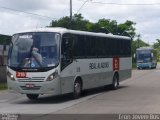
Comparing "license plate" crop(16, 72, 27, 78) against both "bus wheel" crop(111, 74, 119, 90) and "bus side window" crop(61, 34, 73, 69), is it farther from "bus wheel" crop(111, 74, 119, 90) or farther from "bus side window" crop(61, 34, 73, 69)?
"bus wheel" crop(111, 74, 119, 90)

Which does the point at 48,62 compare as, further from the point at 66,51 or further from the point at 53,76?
the point at 66,51

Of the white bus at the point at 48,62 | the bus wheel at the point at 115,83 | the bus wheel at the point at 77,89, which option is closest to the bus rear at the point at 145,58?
the bus wheel at the point at 115,83

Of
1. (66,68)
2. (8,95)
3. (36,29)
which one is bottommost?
(8,95)

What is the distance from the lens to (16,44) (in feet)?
65.2

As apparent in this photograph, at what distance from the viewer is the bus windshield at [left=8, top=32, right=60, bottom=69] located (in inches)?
749

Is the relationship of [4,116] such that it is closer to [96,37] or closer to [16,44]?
[16,44]

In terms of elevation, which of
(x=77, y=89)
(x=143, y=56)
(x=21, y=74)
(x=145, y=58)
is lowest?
(x=77, y=89)

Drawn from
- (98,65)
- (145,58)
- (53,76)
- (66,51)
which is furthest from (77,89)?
(145,58)

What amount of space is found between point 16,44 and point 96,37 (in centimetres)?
522

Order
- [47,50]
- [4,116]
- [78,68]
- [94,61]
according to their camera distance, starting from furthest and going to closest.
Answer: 1. [94,61]
2. [78,68]
3. [47,50]
4. [4,116]

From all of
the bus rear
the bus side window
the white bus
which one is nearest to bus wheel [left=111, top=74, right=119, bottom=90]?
the white bus

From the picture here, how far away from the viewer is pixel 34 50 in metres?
19.2

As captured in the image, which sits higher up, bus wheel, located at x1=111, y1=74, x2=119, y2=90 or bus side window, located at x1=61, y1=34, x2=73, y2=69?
bus side window, located at x1=61, y1=34, x2=73, y2=69

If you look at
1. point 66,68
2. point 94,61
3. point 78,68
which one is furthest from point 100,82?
point 66,68
